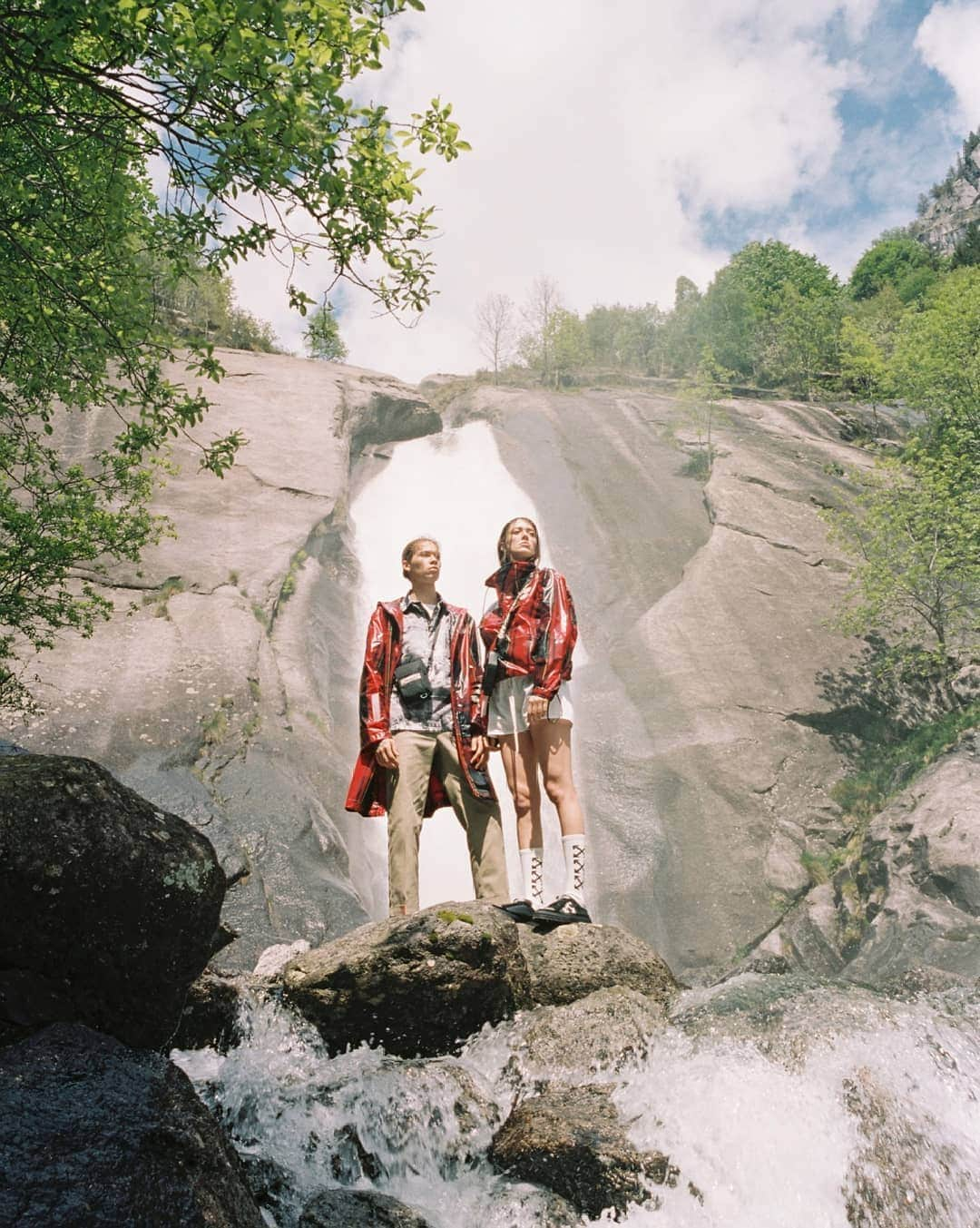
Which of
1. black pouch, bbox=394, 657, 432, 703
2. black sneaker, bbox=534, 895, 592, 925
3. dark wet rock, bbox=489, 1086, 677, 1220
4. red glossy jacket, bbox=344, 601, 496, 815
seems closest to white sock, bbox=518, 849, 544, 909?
black sneaker, bbox=534, 895, 592, 925

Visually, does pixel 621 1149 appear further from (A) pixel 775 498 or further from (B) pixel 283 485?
(A) pixel 775 498

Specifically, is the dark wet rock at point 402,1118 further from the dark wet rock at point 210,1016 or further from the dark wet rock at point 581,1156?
the dark wet rock at point 210,1016

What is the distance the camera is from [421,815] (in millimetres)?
5414

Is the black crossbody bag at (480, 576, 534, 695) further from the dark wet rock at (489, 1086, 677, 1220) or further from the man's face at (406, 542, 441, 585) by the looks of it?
the dark wet rock at (489, 1086, 677, 1220)

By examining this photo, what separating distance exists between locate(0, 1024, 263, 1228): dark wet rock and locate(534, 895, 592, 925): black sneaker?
253 centimetres

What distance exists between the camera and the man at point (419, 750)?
5.26m

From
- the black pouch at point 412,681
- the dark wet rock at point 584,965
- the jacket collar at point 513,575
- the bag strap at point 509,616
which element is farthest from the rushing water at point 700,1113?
the jacket collar at point 513,575

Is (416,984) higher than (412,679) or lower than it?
lower

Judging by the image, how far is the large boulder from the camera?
4.36m

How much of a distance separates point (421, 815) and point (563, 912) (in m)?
1.07

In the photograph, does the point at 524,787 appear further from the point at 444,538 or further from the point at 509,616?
the point at 444,538

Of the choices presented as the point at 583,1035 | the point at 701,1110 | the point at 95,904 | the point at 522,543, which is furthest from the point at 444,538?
the point at 95,904

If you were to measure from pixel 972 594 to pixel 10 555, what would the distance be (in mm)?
16643

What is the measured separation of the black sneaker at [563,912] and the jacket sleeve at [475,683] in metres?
1.15
